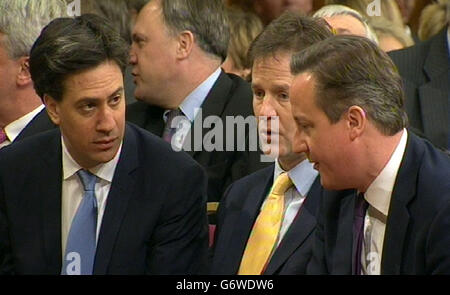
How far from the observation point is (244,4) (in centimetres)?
616

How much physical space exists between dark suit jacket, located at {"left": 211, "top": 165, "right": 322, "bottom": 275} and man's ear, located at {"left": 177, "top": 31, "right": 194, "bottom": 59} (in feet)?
3.03

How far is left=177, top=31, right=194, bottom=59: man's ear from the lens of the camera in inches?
169

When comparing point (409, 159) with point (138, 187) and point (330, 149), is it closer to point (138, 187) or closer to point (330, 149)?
point (330, 149)

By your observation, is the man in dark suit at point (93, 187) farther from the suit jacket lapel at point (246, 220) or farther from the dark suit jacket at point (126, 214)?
the suit jacket lapel at point (246, 220)

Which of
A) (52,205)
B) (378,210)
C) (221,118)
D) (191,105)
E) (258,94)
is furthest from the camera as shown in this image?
→ (191,105)

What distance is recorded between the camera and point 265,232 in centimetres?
331

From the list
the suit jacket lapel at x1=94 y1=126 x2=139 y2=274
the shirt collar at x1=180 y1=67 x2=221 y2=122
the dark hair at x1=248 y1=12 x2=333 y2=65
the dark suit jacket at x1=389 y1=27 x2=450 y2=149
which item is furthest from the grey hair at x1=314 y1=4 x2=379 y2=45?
the suit jacket lapel at x1=94 y1=126 x2=139 y2=274

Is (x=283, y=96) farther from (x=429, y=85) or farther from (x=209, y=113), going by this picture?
(x=429, y=85)

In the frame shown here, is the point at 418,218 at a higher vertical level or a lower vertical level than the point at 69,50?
lower

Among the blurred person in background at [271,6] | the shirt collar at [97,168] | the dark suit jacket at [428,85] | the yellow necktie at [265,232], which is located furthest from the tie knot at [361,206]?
the blurred person in background at [271,6]

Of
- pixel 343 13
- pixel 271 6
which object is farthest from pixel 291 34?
pixel 271 6

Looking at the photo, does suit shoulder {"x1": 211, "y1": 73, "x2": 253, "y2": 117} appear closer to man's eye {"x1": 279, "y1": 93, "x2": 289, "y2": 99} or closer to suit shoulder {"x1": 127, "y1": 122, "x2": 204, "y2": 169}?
man's eye {"x1": 279, "y1": 93, "x2": 289, "y2": 99}

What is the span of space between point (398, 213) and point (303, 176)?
1.79ft
